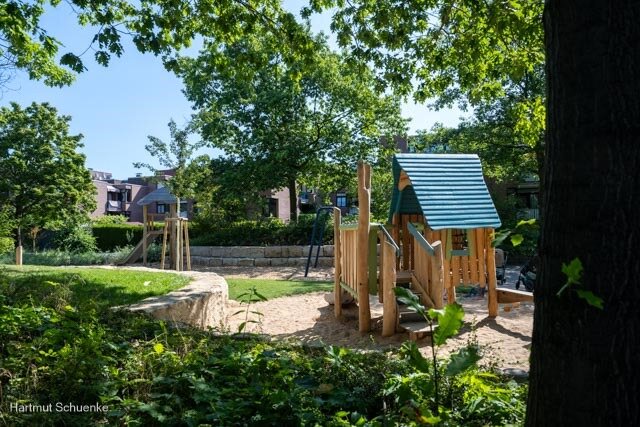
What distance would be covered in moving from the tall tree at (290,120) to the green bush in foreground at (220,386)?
18253mm

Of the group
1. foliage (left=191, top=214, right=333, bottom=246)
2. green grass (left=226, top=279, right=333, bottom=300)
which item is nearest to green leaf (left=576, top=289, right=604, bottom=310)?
green grass (left=226, top=279, right=333, bottom=300)

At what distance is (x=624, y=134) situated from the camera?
142 cm

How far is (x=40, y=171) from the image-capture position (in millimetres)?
21266

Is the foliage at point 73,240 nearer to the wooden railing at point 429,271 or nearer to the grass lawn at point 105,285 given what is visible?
the grass lawn at point 105,285

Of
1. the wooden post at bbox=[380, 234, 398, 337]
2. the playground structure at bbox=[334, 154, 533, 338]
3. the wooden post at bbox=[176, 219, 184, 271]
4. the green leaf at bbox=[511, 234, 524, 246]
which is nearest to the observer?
the green leaf at bbox=[511, 234, 524, 246]

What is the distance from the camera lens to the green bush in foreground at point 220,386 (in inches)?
85.6

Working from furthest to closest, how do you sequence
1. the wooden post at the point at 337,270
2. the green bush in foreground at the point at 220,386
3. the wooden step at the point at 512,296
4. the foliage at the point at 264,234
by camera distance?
the foliage at the point at 264,234 < the wooden post at the point at 337,270 < the wooden step at the point at 512,296 < the green bush in foreground at the point at 220,386

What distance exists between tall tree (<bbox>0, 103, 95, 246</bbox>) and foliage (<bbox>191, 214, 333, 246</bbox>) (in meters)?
6.35

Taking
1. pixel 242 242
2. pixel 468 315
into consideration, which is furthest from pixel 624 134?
pixel 242 242

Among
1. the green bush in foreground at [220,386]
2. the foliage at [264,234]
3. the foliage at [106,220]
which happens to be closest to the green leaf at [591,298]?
the green bush in foreground at [220,386]

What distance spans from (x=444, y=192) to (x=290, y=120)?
16.5m

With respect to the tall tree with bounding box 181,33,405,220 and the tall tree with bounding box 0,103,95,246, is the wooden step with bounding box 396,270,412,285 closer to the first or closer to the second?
the tall tree with bounding box 181,33,405,220

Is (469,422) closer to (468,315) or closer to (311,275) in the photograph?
(468,315)

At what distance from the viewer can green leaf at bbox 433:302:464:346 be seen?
5.63 ft
